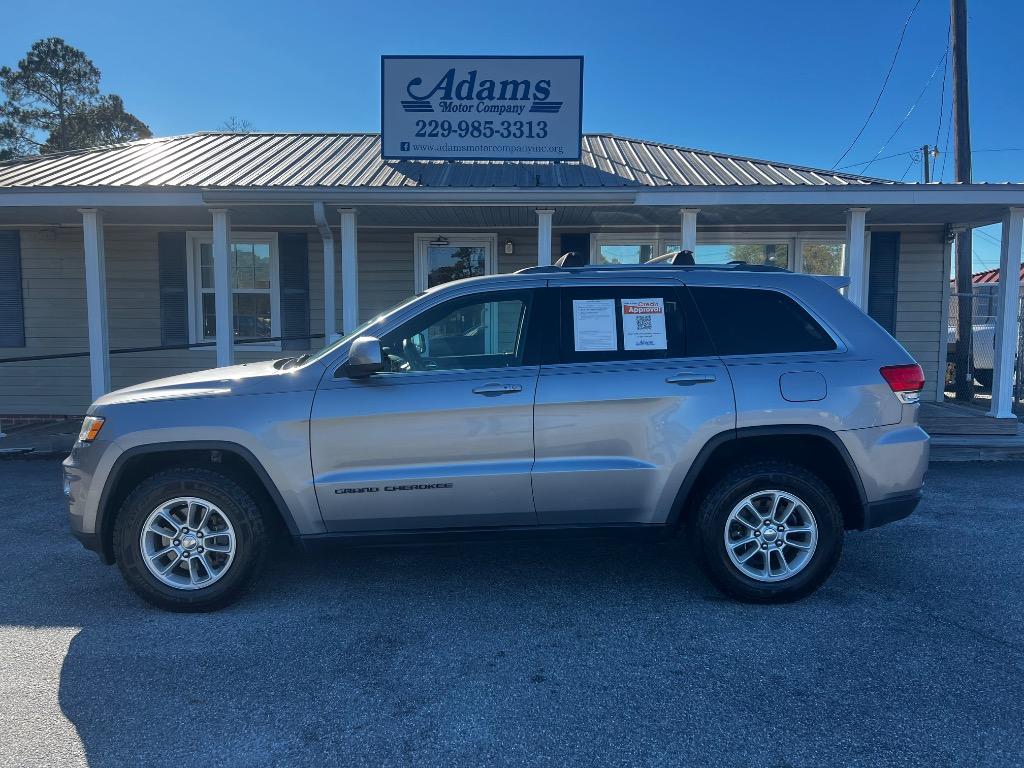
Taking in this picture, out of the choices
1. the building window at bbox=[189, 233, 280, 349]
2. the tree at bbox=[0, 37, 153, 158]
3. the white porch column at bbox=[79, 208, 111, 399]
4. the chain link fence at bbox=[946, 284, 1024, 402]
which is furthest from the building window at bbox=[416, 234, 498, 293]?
the tree at bbox=[0, 37, 153, 158]

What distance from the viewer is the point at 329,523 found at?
12.4 feet

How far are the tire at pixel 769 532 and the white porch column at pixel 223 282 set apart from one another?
20.3 feet

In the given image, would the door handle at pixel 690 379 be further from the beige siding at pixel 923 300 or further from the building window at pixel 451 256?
the beige siding at pixel 923 300

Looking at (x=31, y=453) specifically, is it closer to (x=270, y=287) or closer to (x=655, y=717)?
(x=270, y=287)

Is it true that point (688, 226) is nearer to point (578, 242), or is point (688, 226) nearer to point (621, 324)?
point (578, 242)

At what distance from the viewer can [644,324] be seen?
3.96 m

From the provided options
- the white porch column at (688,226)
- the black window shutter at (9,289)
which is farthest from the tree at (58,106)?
the white porch column at (688,226)

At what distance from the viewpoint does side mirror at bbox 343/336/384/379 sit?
3.61m

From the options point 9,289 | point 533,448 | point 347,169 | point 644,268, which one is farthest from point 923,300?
point 9,289

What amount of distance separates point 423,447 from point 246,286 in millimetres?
7541

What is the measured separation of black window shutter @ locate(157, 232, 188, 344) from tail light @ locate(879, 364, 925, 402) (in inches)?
Result: 366

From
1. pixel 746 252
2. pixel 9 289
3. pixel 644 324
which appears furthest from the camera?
pixel 746 252

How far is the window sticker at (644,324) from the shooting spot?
3928 mm

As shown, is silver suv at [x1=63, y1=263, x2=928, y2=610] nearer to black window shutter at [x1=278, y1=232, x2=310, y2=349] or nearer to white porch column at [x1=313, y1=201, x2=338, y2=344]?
white porch column at [x1=313, y1=201, x2=338, y2=344]
